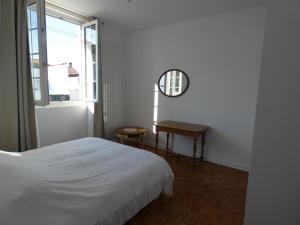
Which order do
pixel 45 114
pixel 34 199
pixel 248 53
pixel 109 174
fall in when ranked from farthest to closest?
pixel 45 114
pixel 248 53
pixel 109 174
pixel 34 199

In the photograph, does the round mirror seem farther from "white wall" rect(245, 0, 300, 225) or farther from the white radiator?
"white wall" rect(245, 0, 300, 225)

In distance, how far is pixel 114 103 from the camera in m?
3.92

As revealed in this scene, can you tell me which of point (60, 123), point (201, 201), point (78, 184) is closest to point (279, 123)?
point (78, 184)

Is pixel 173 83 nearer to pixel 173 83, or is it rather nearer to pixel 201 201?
pixel 173 83

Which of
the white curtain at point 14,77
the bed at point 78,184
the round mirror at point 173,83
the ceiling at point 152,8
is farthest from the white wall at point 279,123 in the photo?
the white curtain at point 14,77

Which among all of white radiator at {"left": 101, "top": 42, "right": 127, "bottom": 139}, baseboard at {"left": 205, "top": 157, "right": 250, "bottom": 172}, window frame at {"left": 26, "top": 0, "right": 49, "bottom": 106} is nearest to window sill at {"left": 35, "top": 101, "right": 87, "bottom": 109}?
white radiator at {"left": 101, "top": 42, "right": 127, "bottom": 139}

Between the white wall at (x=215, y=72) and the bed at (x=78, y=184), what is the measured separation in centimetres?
162

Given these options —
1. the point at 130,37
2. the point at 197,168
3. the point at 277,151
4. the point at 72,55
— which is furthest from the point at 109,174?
the point at 130,37

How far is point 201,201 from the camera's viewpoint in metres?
2.08

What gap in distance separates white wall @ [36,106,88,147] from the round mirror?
1724 millimetres

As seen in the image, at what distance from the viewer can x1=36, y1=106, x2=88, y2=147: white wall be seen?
2924 mm

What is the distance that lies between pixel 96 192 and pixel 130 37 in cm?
366

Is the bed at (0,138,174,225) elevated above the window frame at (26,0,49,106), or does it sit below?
below

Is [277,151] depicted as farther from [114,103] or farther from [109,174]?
[114,103]
